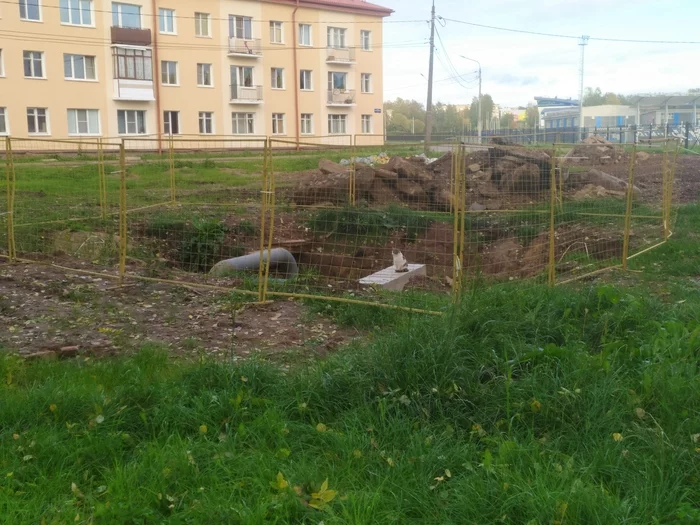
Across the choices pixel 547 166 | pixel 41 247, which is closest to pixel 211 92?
pixel 547 166

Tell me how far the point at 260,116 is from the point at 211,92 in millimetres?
3653

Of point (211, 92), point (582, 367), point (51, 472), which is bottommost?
point (51, 472)

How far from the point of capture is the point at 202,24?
44562 millimetres

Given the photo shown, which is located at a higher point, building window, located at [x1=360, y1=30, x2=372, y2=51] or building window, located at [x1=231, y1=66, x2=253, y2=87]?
building window, located at [x1=360, y1=30, x2=372, y2=51]

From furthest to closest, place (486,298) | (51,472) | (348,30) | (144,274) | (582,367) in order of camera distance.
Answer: (348,30), (144,274), (486,298), (582,367), (51,472)

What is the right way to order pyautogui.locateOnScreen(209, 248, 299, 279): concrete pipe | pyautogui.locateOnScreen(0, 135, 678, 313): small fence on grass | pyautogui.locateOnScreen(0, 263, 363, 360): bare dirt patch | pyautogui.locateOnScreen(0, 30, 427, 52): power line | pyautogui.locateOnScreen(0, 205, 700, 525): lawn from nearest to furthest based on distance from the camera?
pyautogui.locateOnScreen(0, 205, 700, 525): lawn
pyautogui.locateOnScreen(0, 263, 363, 360): bare dirt patch
pyautogui.locateOnScreen(0, 135, 678, 313): small fence on grass
pyautogui.locateOnScreen(209, 248, 299, 279): concrete pipe
pyautogui.locateOnScreen(0, 30, 427, 52): power line

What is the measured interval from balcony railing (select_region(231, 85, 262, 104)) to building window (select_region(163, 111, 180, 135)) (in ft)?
12.4

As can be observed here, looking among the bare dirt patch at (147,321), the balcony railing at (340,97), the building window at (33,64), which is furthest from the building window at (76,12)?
the bare dirt patch at (147,321)

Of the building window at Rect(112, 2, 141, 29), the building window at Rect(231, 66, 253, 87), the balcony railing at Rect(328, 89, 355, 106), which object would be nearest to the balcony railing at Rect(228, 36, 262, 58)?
the building window at Rect(231, 66, 253, 87)

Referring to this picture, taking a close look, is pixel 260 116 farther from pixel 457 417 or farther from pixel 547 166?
pixel 457 417

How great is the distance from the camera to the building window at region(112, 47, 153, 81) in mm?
40719

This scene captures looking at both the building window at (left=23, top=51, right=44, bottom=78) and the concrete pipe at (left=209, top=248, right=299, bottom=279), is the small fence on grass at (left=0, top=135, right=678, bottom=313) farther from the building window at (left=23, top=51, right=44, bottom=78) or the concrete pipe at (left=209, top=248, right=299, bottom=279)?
the building window at (left=23, top=51, right=44, bottom=78)

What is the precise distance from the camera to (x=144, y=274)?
9.43 m

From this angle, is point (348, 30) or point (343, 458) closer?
point (343, 458)
